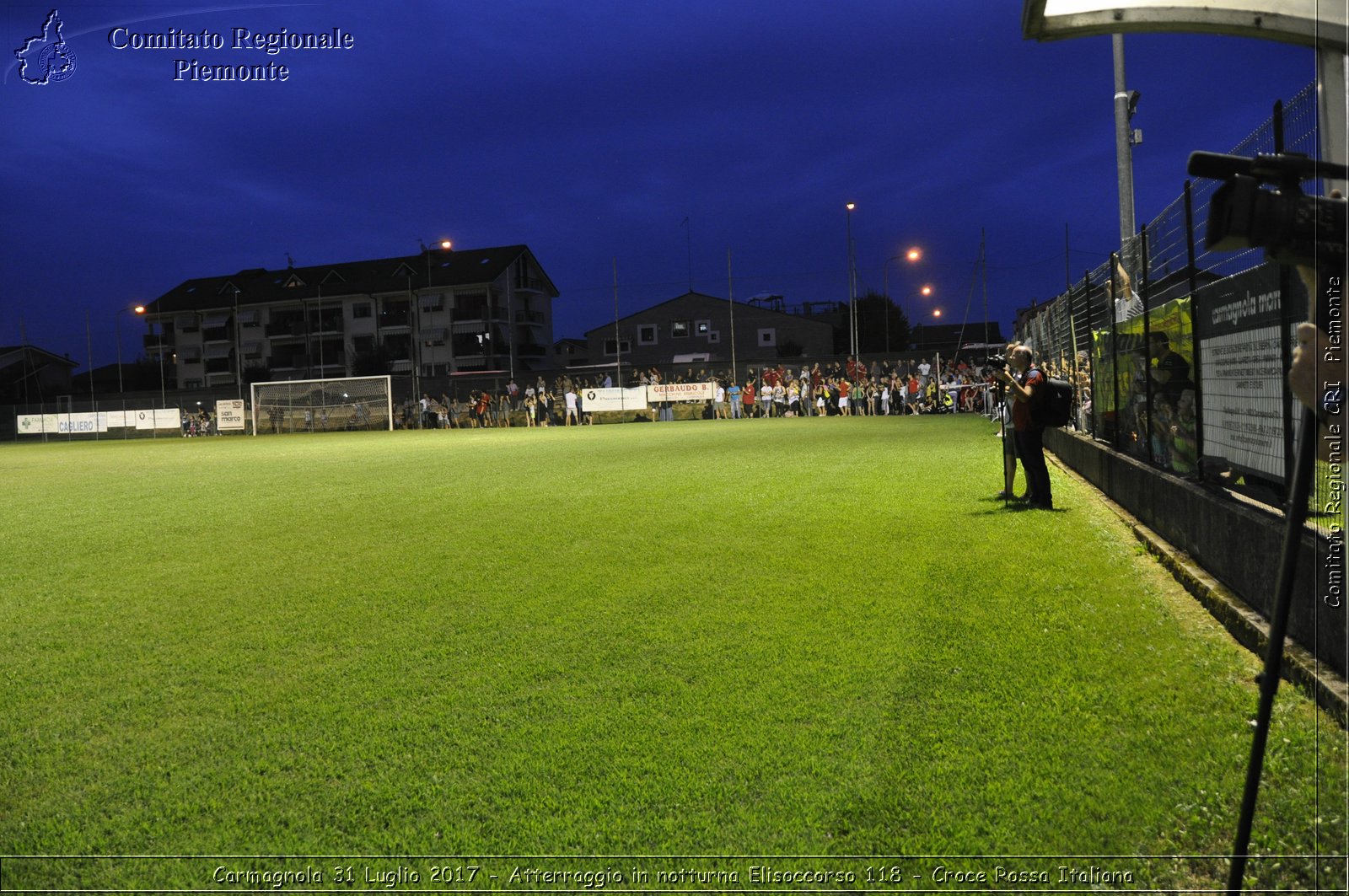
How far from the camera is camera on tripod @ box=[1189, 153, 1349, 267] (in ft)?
6.34

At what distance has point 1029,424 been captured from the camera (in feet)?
31.2

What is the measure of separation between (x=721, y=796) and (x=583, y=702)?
1140 mm

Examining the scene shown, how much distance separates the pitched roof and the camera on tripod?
237 ft

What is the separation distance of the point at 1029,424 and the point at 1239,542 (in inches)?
164

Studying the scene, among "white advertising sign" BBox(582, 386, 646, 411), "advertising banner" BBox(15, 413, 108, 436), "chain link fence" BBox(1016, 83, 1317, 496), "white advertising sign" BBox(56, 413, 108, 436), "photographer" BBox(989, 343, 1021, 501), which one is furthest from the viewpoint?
"advertising banner" BBox(15, 413, 108, 436)

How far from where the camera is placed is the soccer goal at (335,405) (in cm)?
4516

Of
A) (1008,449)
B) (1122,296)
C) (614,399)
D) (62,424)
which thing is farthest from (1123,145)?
(62,424)

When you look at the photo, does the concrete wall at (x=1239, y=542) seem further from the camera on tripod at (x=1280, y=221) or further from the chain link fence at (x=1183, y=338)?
the camera on tripod at (x=1280, y=221)

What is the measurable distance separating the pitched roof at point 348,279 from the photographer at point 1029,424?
65.4 m

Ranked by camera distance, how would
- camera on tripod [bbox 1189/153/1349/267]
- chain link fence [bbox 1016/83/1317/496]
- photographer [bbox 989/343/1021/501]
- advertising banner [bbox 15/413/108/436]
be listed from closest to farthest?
camera on tripod [bbox 1189/153/1349/267] → chain link fence [bbox 1016/83/1317/496] → photographer [bbox 989/343/1021/501] → advertising banner [bbox 15/413/108/436]

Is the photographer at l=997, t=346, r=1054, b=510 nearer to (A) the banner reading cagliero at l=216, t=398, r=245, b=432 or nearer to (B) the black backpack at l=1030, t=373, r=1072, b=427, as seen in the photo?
(B) the black backpack at l=1030, t=373, r=1072, b=427

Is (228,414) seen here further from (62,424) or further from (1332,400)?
(1332,400)

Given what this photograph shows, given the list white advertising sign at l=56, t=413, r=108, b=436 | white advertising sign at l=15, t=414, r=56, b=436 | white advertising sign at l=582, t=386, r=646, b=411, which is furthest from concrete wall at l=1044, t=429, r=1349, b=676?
white advertising sign at l=15, t=414, r=56, b=436

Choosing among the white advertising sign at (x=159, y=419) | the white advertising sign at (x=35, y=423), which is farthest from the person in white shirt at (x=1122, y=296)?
the white advertising sign at (x=35, y=423)
